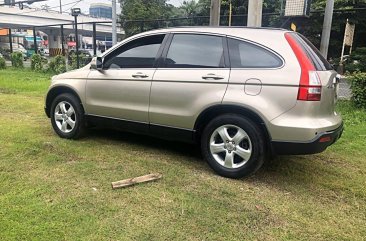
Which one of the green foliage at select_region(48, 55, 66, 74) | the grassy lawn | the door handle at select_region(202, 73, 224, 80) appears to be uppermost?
the door handle at select_region(202, 73, 224, 80)

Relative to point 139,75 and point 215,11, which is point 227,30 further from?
point 215,11

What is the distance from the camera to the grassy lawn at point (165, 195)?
3.03 m

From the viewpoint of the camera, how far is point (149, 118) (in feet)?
15.3

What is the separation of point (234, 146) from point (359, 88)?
489cm

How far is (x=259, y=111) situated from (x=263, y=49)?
0.69 meters

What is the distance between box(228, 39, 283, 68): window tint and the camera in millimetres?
3894

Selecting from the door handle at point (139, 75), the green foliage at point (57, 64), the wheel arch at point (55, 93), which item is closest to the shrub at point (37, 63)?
the green foliage at point (57, 64)

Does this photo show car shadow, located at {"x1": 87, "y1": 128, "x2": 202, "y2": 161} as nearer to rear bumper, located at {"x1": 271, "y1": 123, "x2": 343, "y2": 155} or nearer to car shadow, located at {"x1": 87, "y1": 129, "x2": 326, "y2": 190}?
car shadow, located at {"x1": 87, "y1": 129, "x2": 326, "y2": 190}

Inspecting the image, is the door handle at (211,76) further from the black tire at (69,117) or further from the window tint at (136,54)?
the black tire at (69,117)

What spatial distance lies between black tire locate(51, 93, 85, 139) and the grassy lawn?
0.12 meters

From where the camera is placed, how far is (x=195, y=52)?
439cm

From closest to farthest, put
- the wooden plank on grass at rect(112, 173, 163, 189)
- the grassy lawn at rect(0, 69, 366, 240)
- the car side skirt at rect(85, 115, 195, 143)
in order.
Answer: the grassy lawn at rect(0, 69, 366, 240)
the wooden plank on grass at rect(112, 173, 163, 189)
the car side skirt at rect(85, 115, 195, 143)

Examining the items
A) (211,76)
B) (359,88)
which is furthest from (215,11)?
(211,76)

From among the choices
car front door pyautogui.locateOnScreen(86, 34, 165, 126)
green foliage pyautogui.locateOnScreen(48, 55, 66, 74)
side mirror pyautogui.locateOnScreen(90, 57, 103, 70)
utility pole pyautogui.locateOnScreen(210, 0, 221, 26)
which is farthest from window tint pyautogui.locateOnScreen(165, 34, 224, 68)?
green foliage pyautogui.locateOnScreen(48, 55, 66, 74)
